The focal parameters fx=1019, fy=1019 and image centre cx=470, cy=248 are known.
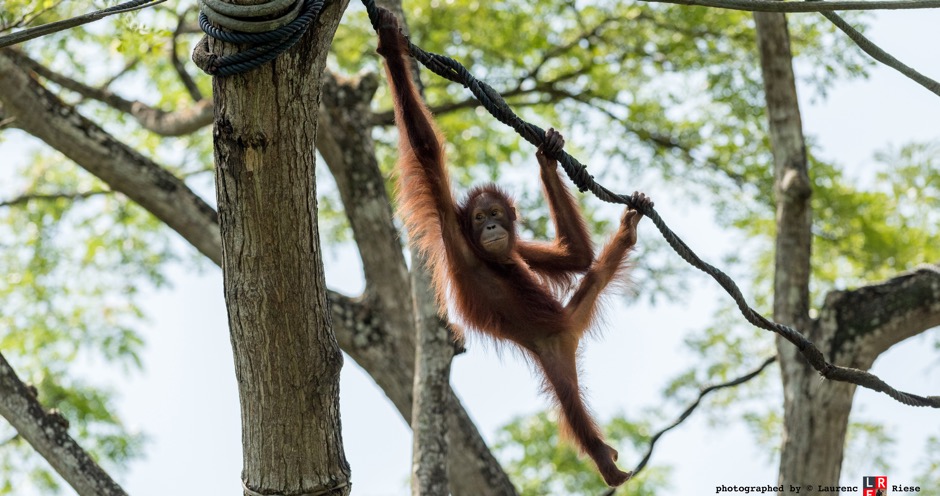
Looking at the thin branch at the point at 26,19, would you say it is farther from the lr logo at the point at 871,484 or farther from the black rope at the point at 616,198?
the lr logo at the point at 871,484

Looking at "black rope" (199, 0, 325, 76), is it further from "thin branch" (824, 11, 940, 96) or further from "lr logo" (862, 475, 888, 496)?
"lr logo" (862, 475, 888, 496)

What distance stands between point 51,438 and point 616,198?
113 inches

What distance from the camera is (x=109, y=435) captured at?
33.0 ft

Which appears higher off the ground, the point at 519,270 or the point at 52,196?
the point at 52,196

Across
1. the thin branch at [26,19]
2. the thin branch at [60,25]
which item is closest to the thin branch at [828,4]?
the thin branch at [60,25]

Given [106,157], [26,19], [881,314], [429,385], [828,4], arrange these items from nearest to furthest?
[828,4] → [26,19] → [429,385] → [881,314] → [106,157]

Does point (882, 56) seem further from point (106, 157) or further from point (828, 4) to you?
point (106, 157)

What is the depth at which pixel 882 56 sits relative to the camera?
364cm

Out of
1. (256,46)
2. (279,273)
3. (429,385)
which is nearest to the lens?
(256,46)

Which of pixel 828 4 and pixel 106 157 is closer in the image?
pixel 828 4

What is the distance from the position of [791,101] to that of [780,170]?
46 centimetres

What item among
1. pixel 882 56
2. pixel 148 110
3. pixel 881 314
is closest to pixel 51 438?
pixel 882 56

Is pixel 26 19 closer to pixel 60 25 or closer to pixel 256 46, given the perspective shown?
pixel 60 25

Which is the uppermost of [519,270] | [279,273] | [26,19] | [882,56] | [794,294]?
[794,294]
